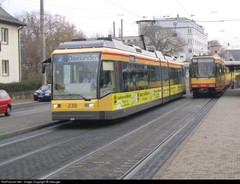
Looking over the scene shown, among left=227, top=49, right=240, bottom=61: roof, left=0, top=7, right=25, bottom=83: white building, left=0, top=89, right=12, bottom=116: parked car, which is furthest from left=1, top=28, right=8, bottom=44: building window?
left=227, top=49, right=240, bottom=61: roof

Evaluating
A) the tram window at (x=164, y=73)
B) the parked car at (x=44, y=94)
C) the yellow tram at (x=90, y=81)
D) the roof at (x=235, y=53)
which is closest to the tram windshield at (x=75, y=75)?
the yellow tram at (x=90, y=81)

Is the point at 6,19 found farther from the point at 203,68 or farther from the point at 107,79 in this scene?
the point at 107,79

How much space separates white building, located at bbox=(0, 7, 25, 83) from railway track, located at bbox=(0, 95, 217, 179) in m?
28.4

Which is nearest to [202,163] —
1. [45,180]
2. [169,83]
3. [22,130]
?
[45,180]

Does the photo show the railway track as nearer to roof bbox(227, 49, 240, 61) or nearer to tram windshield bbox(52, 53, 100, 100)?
tram windshield bbox(52, 53, 100, 100)

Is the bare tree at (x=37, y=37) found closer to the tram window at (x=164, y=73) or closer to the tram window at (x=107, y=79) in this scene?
the tram window at (x=164, y=73)

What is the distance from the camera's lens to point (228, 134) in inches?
518

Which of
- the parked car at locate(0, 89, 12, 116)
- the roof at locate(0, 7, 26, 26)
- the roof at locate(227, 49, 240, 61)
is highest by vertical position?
the roof at locate(227, 49, 240, 61)

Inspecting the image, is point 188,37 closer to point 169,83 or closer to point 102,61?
point 169,83

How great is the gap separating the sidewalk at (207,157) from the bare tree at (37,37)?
48052 mm

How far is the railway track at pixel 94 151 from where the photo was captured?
8531 millimetres

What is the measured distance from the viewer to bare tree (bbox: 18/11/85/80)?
64312 mm

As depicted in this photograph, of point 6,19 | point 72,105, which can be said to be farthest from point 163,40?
point 72,105

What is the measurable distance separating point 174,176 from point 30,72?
5839cm
